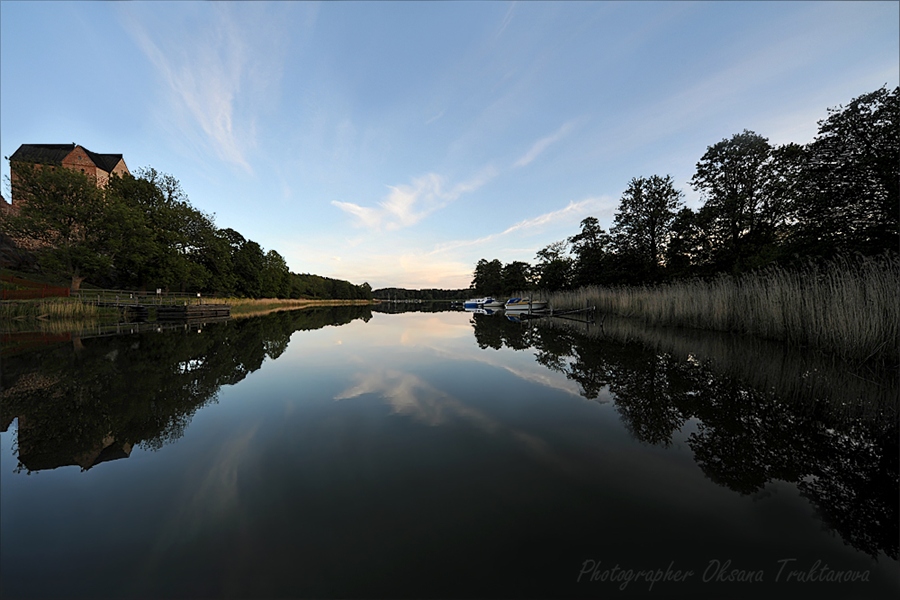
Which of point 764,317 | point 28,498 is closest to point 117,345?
point 28,498

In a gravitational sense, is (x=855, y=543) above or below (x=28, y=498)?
below

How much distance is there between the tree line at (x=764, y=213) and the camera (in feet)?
34.9

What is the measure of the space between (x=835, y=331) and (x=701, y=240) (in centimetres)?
1854

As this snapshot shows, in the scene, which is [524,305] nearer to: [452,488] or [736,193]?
[736,193]

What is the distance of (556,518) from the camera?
1979 millimetres

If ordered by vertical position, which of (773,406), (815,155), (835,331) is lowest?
(773,406)

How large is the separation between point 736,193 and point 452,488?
1085 inches

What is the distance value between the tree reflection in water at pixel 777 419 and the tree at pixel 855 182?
293 inches

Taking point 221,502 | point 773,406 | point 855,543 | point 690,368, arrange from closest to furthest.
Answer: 1. point 855,543
2. point 221,502
3. point 773,406
4. point 690,368

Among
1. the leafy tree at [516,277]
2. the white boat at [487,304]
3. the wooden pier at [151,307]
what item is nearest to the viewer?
the wooden pier at [151,307]

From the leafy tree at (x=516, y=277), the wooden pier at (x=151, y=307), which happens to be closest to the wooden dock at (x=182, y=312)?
the wooden pier at (x=151, y=307)

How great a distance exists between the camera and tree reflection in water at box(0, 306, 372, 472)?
3.14 m

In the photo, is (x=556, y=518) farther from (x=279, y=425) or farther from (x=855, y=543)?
(x=279, y=425)

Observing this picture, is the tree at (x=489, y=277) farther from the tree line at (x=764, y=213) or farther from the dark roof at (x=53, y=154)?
the dark roof at (x=53, y=154)
